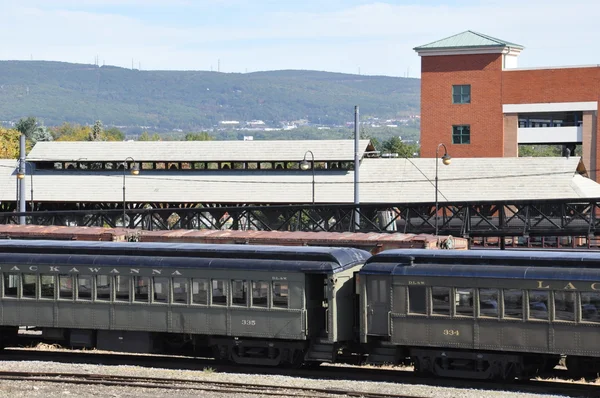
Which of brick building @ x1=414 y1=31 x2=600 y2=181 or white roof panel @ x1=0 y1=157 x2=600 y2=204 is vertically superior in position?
brick building @ x1=414 y1=31 x2=600 y2=181

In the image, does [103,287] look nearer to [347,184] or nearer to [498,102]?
[347,184]

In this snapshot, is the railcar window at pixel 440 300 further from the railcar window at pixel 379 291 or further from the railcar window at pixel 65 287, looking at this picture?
the railcar window at pixel 65 287

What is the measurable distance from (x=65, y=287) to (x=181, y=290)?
11.8 feet

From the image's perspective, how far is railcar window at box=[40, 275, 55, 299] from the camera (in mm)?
28078

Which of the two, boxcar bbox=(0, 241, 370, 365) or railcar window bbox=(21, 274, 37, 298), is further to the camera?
railcar window bbox=(21, 274, 37, 298)

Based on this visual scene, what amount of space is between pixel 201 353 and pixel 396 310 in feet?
20.0

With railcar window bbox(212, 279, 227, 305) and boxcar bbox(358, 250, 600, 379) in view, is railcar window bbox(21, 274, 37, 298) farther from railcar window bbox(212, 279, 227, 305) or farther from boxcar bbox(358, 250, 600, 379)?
boxcar bbox(358, 250, 600, 379)

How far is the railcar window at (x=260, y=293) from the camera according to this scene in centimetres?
2573

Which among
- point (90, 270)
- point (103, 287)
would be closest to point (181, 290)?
point (103, 287)

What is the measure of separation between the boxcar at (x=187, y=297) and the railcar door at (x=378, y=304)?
76 centimetres

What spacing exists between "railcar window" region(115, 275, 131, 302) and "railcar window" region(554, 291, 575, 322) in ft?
36.8

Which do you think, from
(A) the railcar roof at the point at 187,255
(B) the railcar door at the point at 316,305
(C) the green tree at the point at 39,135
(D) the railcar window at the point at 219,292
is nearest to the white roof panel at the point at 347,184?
(A) the railcar roof at the point at 187,255

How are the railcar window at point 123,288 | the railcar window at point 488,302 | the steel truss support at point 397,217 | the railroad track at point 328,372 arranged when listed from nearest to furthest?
the railroad track at point 328,372 → the railcar window at point 488,302 → the railcar window at point 123,288 → the steel truss support at point 397,217

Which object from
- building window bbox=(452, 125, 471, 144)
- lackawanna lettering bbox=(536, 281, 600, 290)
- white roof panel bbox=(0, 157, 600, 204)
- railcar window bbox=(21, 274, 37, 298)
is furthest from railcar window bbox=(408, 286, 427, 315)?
building window bbox=(452, 125, 471, 144)
